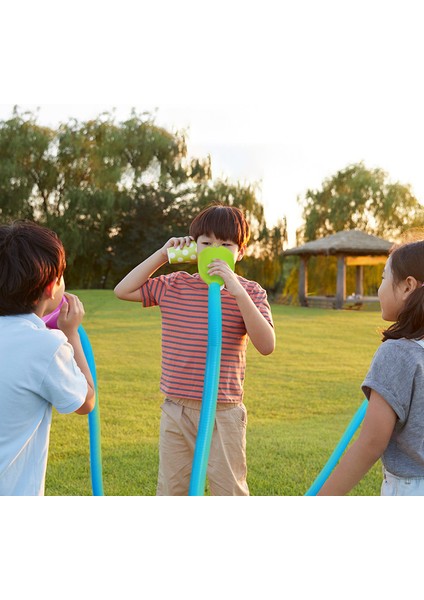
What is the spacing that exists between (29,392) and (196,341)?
34.3 inches

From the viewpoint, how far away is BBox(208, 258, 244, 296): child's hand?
6.94 feet

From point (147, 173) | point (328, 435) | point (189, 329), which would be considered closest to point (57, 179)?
point (147, 173)

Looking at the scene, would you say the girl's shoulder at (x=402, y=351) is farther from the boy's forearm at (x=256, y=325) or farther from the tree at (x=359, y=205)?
the tree at (x=359, y=205)

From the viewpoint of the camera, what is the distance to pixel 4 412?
5.04 ft

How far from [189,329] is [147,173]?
974 inches

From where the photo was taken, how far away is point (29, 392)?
1540mm

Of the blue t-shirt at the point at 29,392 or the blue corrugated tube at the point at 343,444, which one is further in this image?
the blue corrugated tube at the point at 343,444

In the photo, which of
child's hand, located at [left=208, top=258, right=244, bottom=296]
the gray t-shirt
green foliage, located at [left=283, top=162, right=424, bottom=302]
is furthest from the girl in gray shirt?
green foliage, located at [left=283, top=162, right=424, bottom=302]

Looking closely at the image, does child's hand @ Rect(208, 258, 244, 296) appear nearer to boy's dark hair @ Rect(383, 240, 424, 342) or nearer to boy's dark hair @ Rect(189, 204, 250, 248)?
boy's dark hair @ Rect(189, 204, 250, 248)

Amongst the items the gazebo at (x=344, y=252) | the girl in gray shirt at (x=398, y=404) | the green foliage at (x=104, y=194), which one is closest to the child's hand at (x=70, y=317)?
the girl in gray shirt at (x=398, y=404)

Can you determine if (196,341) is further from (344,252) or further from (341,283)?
(344,252)

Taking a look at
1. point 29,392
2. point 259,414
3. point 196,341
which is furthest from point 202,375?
point 259,414

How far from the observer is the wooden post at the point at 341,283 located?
63.4 ft
